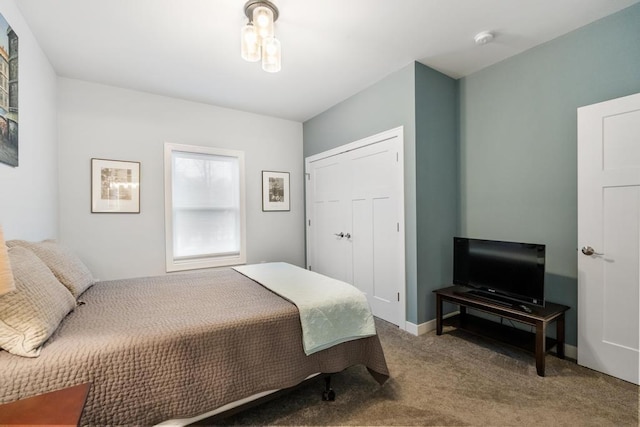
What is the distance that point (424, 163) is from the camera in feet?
9.46

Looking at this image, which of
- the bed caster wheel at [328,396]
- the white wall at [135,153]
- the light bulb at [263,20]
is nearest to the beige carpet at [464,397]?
the bed caster wheel at [328,396]

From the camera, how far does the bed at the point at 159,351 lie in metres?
1.16

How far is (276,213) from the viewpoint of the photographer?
4.31m

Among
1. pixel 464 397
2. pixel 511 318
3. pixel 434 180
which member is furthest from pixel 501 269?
pixel 464 397

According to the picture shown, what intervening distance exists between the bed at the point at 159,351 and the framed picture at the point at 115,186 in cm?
133

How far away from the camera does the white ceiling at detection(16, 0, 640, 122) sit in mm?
2055

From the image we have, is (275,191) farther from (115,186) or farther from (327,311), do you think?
(327,311)

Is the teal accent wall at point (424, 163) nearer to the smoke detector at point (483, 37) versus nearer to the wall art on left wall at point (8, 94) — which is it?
the smoke detector at point (483, 37)

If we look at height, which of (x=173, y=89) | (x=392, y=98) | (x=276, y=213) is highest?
(x=173, y=89)

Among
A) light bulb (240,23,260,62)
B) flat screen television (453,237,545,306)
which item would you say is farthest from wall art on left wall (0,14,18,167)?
flat screen television (453,237,545,306)

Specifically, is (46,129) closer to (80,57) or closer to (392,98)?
(80,57)

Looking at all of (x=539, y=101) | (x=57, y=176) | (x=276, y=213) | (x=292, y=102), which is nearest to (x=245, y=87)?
(x=292, y=102)

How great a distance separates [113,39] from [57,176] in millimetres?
1534

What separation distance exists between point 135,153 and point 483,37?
364cm
